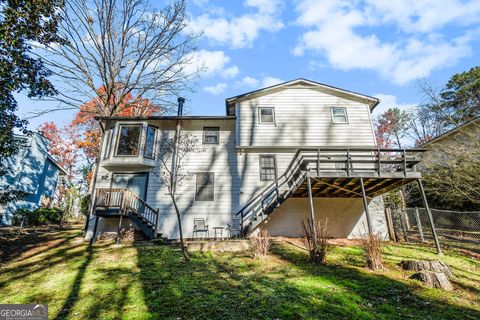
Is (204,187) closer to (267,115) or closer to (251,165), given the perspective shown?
(251,165)

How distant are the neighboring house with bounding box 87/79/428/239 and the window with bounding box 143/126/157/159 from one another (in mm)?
61

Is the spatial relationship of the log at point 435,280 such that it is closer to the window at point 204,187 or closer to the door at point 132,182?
the window at point 204,187

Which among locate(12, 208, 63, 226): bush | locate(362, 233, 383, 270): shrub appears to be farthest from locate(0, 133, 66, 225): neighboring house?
locate(362, 233, 383, 270): shrub

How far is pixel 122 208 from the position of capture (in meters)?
11.0

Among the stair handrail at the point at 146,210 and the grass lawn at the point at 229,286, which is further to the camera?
the stair handrail at the point at 146,210

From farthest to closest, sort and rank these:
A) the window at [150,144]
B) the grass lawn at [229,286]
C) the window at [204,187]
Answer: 1. the window at [150,144]
2. the window at [204,187]
3. the grass lawn at [229,286]

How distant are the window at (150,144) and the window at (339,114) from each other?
418 inches

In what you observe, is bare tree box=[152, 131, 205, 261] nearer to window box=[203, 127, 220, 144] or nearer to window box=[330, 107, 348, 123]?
window box=[203, 127, 220, 144]

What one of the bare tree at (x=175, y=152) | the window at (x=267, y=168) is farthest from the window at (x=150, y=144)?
the window at (x=267, y=168)

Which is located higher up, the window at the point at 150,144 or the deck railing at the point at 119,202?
the window at the point at 150,144

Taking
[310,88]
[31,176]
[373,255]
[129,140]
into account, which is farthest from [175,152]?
Answer: [31,176]

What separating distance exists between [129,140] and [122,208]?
13.4 feet

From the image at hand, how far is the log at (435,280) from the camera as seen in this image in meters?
5.72

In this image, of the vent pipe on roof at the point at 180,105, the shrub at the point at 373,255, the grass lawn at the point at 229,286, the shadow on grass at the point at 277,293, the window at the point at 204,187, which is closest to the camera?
the shadow on grass at the point at 277,293
